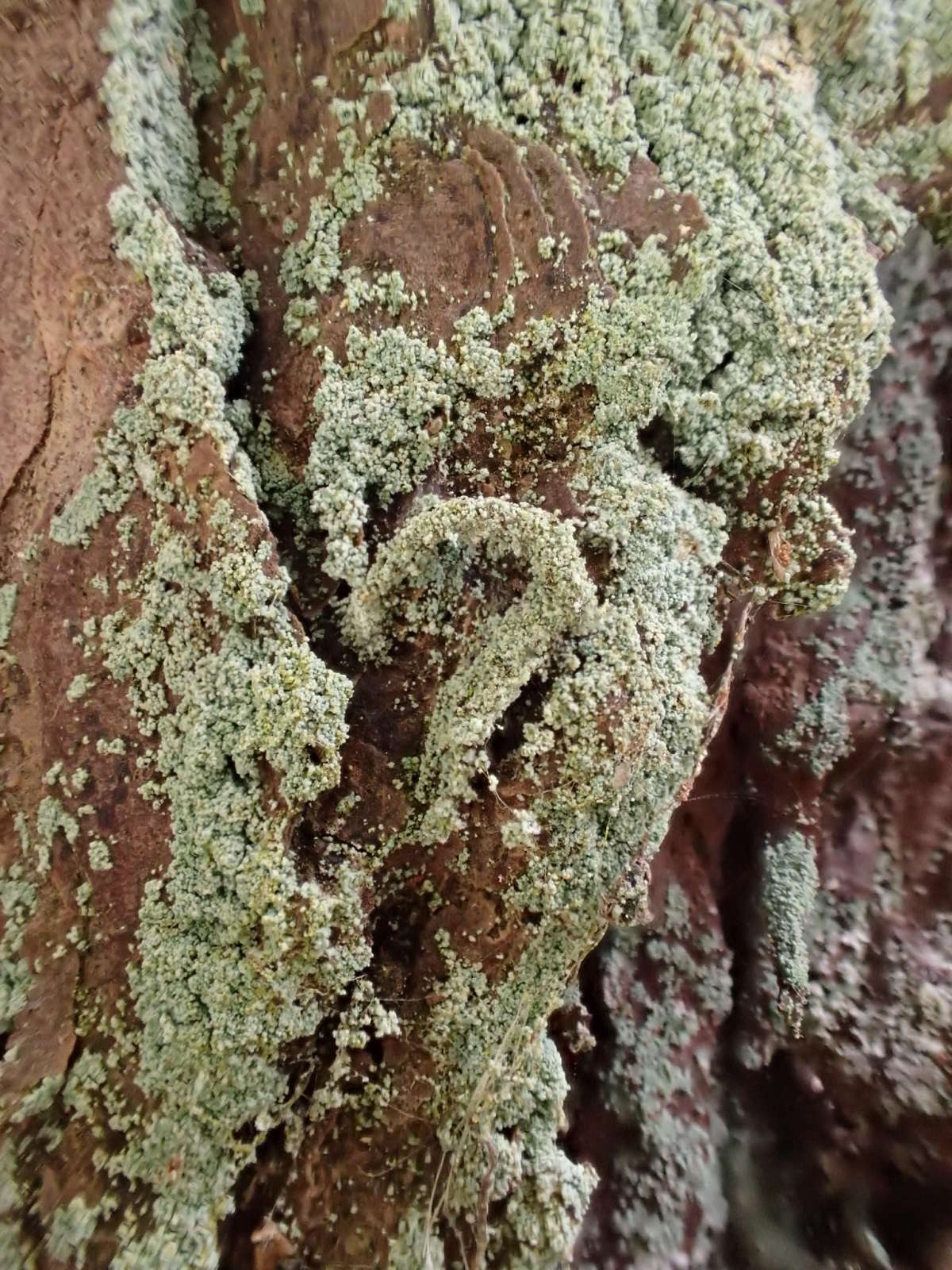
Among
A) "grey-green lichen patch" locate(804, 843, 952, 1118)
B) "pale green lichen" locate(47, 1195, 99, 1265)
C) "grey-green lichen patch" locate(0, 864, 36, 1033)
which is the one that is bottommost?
"pale green lichen" locate(47, 1195, 99, 1265)

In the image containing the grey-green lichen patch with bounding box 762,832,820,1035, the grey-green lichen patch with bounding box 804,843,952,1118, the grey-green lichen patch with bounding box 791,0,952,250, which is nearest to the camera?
the grey-green lichen patch with bounding box 791,0,952,250

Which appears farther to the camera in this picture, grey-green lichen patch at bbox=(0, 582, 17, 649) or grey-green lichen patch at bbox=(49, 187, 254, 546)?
grey-green lichen patch at bbox=(0, 582, 17, 649)

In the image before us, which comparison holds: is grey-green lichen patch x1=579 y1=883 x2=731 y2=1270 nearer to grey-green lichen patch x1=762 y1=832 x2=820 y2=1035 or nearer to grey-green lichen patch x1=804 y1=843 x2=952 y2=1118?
grey-green lichen patch x1=762 y1=832 x2=820 y2=1035

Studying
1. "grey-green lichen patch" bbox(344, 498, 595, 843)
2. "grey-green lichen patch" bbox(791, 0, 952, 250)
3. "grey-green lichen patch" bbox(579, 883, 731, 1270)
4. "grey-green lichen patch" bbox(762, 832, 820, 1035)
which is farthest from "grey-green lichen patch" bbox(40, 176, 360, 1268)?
"grey-green lichen patch" bbox(791, 0, 952, 250)

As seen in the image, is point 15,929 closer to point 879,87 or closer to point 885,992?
point 885,992

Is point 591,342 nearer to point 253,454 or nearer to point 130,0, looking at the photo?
point 253,454

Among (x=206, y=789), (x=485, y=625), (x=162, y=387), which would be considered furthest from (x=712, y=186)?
(x=206, y=789)
